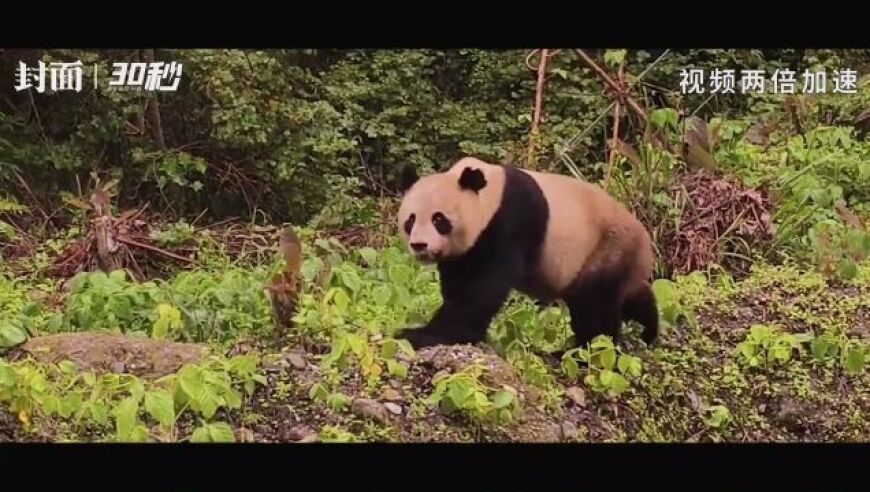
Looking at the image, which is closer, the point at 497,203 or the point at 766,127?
the point at 497,203

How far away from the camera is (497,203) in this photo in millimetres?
3396

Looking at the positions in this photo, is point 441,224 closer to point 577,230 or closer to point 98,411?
point 577,230

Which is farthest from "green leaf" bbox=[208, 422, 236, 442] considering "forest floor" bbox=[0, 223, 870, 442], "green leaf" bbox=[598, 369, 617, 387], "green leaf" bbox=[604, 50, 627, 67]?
"green leaf" bbox=[604, 50, 627, 67]

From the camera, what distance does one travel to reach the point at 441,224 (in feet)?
11.1

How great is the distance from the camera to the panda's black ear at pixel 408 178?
3.50 m

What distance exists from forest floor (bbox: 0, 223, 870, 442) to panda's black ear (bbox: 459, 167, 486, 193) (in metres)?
0.40

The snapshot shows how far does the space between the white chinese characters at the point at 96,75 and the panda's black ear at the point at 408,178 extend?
0.70m

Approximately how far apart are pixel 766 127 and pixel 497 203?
2.84ft

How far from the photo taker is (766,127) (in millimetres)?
3625
